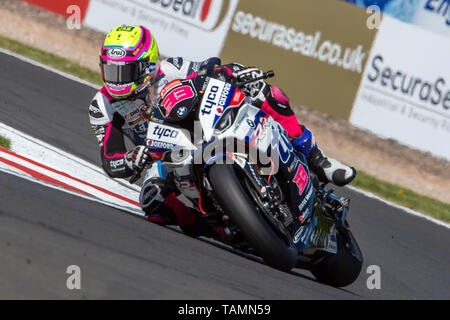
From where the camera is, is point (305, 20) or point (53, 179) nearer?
point (53, 179)

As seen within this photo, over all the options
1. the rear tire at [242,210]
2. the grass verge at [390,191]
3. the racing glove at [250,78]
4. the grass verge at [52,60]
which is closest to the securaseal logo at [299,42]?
the grass verge at [390,191]

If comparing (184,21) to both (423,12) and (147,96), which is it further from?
(147,96)

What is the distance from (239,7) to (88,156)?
14.2 ft

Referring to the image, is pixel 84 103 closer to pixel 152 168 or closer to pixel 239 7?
pixel 239 7

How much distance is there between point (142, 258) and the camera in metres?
4.12

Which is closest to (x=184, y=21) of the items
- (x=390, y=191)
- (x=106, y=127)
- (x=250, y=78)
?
(x=390, y=191)

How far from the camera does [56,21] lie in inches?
487

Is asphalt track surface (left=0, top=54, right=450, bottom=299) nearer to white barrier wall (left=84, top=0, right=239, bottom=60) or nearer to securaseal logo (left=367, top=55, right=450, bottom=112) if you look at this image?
securaseal logo (left=367, top=55, right=450, bottom=112)

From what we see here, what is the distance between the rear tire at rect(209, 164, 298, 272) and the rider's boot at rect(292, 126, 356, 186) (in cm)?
113

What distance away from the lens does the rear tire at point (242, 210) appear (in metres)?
4.23

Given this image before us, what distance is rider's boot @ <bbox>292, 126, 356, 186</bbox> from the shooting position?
538 centimetres

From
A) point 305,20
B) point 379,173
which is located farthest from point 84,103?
point 379,173

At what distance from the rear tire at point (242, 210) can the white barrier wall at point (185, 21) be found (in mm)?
7292

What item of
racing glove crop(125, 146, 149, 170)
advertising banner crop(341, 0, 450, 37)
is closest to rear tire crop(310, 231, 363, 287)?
racing glove crop(125, 146, 149, 170)
